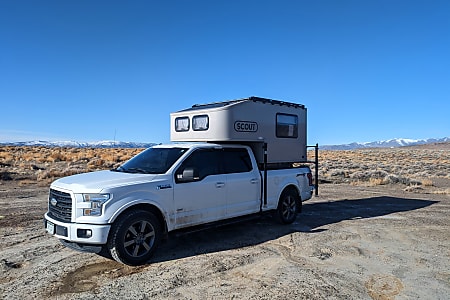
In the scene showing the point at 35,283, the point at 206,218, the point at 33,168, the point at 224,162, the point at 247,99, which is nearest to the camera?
the point at 35,283

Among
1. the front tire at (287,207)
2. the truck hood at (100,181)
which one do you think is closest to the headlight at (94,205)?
the truck hood at (100,181)

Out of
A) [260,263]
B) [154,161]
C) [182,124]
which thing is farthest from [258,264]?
[182,124]

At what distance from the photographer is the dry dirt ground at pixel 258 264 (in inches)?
191

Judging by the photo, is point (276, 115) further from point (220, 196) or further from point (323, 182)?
point (323, 182)

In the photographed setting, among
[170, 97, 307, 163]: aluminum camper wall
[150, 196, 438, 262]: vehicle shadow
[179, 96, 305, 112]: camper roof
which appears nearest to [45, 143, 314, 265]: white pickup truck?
[170, 97, 307, 163]: aluminum camper wall

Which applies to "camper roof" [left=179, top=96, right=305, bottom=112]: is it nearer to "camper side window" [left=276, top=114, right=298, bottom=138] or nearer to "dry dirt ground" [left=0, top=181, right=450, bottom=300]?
"camper side window" [left=276, top=114, right=298, bottom=138]

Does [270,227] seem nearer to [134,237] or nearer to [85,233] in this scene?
[134,237]

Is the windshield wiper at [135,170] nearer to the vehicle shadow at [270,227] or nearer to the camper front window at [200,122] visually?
the vehicle shadow at [270,227]

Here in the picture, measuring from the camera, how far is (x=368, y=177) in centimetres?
2106

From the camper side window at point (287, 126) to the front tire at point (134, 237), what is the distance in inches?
167

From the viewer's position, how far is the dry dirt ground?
4863 mm

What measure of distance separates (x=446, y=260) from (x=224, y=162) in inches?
167

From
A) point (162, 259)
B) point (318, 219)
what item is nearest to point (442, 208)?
point (318, 219)

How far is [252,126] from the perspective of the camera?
844 cm
